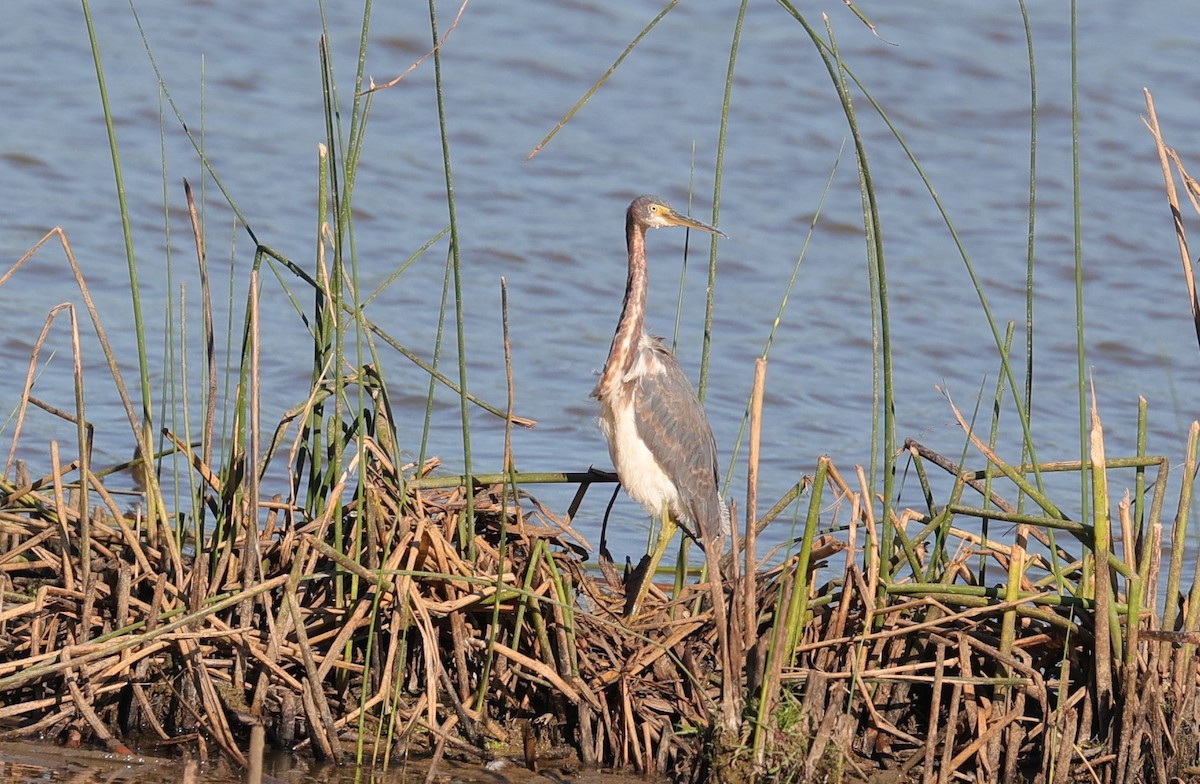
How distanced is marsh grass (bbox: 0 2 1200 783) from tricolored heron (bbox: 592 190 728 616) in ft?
3.04

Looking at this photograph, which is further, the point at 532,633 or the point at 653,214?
the point at 653,214

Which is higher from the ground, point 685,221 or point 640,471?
point 685,221

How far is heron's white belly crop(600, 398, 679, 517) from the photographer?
542cm

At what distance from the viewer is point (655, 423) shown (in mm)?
5449

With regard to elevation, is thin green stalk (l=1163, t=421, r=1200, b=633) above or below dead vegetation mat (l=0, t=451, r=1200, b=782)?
above

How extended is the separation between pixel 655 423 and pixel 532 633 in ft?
4.21

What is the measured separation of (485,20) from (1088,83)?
5.55 m

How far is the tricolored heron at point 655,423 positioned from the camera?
5.43m

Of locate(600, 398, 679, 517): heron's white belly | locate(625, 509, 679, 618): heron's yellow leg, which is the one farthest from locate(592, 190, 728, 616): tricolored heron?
locate(625, 509, 679, 618): heron's yellow leg

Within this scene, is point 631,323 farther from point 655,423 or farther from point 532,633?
point 532,633

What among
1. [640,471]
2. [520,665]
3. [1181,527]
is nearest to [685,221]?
[640,471]

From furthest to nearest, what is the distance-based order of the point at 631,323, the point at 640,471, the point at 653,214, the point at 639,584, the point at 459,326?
1. the point at 653,214
2. the point at 631,323
3. the point at 640,471
4. the point at 639,584
5. the point at 459,326

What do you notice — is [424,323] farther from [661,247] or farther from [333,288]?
[333,288]

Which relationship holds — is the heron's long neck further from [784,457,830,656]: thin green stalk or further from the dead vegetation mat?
[784,457,830,656]: thin green stalk
